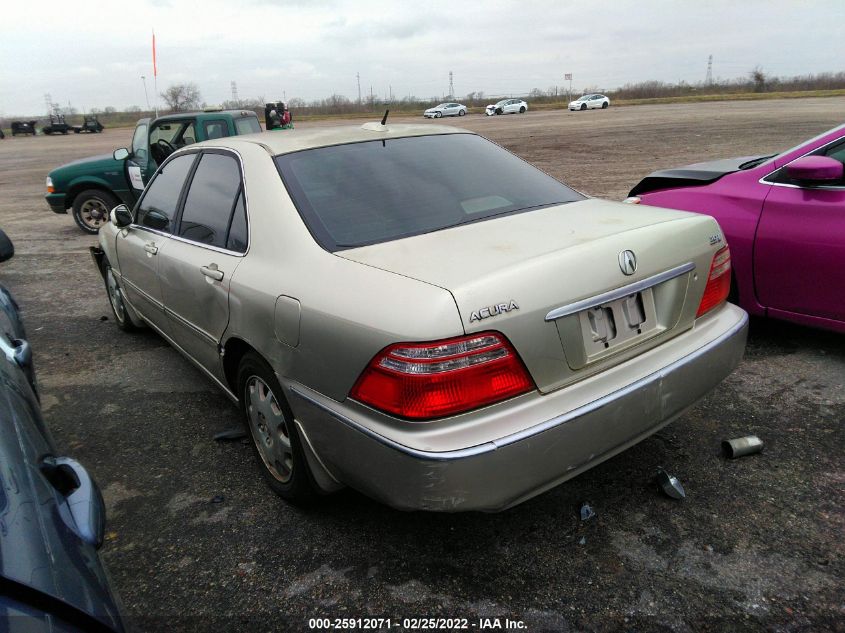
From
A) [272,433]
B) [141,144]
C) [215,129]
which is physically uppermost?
[215,129]

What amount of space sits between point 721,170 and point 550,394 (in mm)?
3370

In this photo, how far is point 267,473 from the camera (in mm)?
2859

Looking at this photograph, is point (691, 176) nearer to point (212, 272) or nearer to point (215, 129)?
point (212, 272)

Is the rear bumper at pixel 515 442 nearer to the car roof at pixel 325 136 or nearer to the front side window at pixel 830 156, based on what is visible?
the car roof at pixel 325 136

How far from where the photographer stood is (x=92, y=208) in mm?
9742

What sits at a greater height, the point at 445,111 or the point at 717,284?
the point at 445,111

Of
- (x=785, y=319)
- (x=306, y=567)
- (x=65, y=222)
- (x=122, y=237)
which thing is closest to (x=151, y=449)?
(x=306, y=567)

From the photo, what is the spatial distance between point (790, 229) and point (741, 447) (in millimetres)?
1596

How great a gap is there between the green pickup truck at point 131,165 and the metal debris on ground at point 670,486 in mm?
7590

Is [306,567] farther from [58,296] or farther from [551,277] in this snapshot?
[58,296]

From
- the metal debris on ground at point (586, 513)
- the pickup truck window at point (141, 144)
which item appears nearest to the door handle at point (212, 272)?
the metal debris on ground at point (586, 513)

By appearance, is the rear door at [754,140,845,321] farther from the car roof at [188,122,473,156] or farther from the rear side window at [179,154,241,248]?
the rear side window at [179,154,241,248]

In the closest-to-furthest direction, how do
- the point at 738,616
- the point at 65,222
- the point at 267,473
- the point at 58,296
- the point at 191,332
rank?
the point at 738,616, the point at 267,473, the point at 191,332, the point at 58,296, the point at 65,222

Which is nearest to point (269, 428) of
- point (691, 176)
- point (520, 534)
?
point (520, 534)
